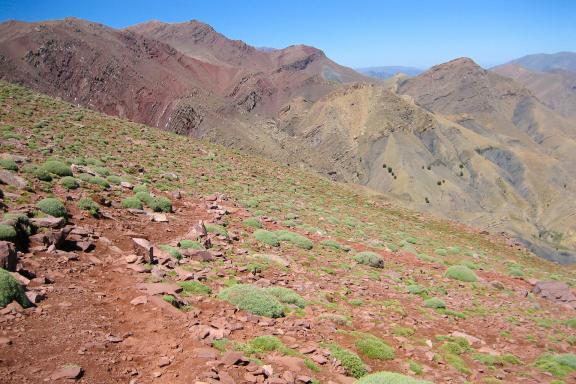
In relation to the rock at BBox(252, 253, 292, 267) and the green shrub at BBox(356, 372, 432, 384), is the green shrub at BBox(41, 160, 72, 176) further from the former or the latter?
the green shrub at BBox(356, 372, 432, 384)

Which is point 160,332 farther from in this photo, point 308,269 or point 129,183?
point 129,183

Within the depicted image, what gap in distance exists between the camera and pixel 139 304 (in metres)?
9.10

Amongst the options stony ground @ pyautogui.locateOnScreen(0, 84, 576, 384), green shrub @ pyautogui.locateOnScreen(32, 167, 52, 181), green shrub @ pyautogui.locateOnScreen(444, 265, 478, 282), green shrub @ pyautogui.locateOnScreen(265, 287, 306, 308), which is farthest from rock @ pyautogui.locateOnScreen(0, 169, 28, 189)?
green shrub @ pyautogui.locateOnScreen(444, 265, 478, 282)

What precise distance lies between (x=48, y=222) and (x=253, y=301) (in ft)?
21.0

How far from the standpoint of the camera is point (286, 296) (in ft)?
37.9

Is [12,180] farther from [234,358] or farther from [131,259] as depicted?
[234,358]

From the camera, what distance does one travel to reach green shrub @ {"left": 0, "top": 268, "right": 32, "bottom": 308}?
7699 mm

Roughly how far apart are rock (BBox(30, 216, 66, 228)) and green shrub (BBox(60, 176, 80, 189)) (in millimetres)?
4042

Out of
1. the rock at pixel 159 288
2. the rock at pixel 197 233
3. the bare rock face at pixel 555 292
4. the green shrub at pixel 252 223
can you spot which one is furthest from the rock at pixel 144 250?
the bare rock face at pixel 555 292

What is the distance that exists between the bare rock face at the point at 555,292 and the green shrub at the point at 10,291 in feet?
66.4

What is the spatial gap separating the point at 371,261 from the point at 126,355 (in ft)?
41.6

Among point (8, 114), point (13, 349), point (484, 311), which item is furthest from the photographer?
point (8, 114)

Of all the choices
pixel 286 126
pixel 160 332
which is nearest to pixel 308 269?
pixel 160 332

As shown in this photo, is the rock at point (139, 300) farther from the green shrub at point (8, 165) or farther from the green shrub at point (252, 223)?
the green shrub at point (8, 165)
